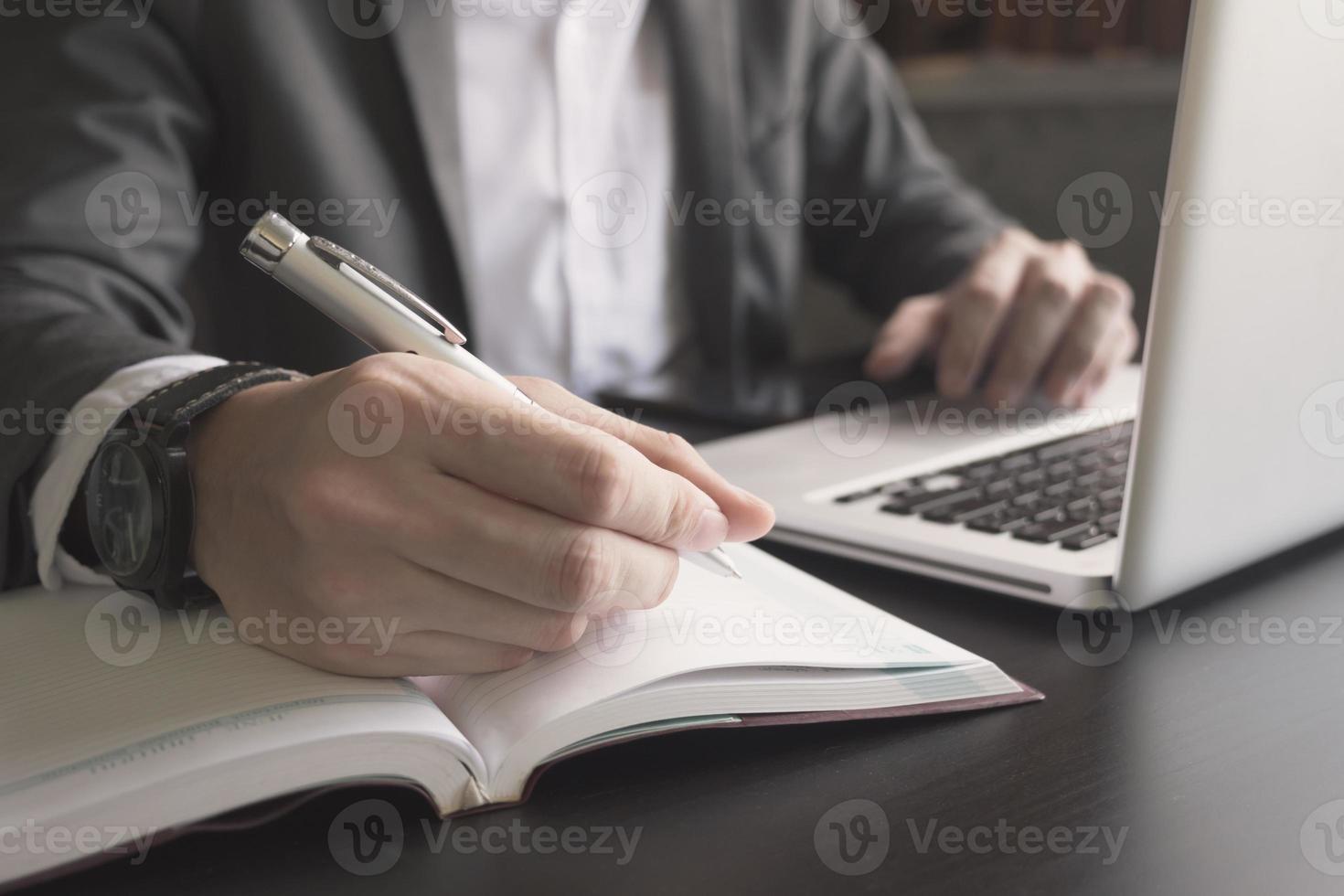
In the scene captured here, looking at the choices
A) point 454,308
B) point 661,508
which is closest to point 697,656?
point 661,508

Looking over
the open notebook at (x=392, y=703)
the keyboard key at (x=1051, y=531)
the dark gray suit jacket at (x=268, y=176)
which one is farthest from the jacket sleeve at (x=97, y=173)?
the keyboard key at (x=1051, y=531)

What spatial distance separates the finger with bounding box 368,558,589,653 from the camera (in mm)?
423

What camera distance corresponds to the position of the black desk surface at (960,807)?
362 mm

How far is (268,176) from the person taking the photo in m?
0.99

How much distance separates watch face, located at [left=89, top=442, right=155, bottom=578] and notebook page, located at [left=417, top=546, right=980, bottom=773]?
5.8 inches

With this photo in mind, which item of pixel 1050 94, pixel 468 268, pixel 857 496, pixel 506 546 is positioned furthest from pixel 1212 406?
pixel 1050 94

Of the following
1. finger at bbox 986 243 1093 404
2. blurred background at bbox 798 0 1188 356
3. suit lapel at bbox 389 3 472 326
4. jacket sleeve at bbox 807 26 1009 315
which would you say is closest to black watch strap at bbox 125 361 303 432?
suit lapel at bbox 389 3 472 326

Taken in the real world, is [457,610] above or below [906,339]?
above

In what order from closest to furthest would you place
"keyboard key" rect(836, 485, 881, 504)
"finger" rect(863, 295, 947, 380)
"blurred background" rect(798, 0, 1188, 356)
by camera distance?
"keyboard key" rect(836, 485, 881, 504), "finger" rect(863, 295, 947, 380), "blurred background" rect(798, 0, 1188, 356)

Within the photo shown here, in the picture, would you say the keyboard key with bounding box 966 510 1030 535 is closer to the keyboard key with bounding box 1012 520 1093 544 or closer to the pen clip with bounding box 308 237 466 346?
the keyboard key with bounding box 1012 520 1093 544

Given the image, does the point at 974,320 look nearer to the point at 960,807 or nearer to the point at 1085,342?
the point at 1085,342

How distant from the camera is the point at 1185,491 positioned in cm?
51

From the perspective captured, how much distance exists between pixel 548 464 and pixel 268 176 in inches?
27.3

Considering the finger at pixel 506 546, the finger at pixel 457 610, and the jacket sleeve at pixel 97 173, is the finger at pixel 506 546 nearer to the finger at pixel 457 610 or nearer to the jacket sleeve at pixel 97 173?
the finger at pixel 457 610
